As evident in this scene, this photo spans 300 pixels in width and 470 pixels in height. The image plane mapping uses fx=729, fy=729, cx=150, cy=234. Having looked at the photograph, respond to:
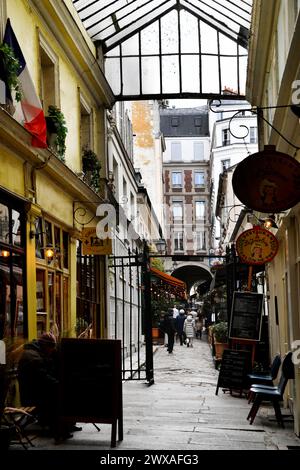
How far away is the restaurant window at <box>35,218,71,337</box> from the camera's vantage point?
42.1 feet

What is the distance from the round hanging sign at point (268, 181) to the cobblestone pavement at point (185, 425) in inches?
121

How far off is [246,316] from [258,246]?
7.41 feet

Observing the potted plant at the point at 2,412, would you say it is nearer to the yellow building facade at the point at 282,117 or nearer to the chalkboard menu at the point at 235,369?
the yellow building facade at the point at 282,117

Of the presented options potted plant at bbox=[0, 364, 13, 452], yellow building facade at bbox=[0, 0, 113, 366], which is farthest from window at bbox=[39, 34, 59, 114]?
potted plant at bbox=[0, 364, 13, 452]

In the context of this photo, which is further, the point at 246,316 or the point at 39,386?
the point at 246,316

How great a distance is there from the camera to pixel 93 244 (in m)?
15.5

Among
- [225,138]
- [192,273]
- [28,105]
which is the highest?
[225,138]

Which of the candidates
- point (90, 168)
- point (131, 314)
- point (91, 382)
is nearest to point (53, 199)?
point (90, 168)

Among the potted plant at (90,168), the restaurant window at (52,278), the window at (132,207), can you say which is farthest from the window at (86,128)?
the window at (132,207)

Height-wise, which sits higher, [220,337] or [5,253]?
[5,253]

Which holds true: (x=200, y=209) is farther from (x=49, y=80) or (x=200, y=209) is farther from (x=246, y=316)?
(x=49, y=80)

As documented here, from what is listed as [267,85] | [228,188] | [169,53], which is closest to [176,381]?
[267,85]

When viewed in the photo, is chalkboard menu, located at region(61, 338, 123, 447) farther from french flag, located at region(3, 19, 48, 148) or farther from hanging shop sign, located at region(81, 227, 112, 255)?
hanging shop sign, located at region(81, 227, 112, 255)

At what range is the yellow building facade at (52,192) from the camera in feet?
35.7
